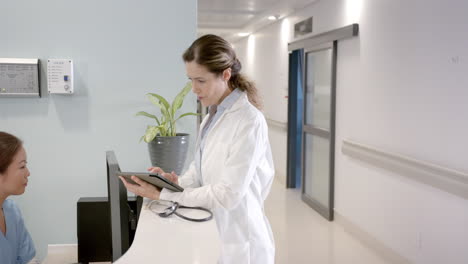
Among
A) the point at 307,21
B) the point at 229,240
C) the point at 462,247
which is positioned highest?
the point at 307,21

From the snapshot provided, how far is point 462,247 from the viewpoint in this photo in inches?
133

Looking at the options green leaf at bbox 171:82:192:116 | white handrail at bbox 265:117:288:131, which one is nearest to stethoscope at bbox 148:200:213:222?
green leaf at bbox 171:82:192:116

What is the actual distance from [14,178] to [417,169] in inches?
121

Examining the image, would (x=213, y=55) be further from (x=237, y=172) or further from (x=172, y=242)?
(x=172, y=242)

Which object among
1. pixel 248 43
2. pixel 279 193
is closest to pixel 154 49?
pixel 279 193

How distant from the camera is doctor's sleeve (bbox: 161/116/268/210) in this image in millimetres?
1817

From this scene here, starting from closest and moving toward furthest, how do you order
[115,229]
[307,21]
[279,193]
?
[115,229] → [307,21] → [279,193]

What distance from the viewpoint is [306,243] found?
16.2 ft

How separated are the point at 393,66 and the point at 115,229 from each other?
337 centimetres

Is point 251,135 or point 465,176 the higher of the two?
point 251,135

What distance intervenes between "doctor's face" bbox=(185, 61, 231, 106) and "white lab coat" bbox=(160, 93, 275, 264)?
0.09 metres

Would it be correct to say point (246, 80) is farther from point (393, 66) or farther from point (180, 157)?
point (393, 66)

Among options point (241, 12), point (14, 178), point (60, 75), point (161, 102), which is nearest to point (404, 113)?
point (161, 102)

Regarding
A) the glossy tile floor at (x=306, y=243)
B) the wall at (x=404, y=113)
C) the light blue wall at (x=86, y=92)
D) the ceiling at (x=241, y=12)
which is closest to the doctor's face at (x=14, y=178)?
the light blue wall at (x=86, y=92)
